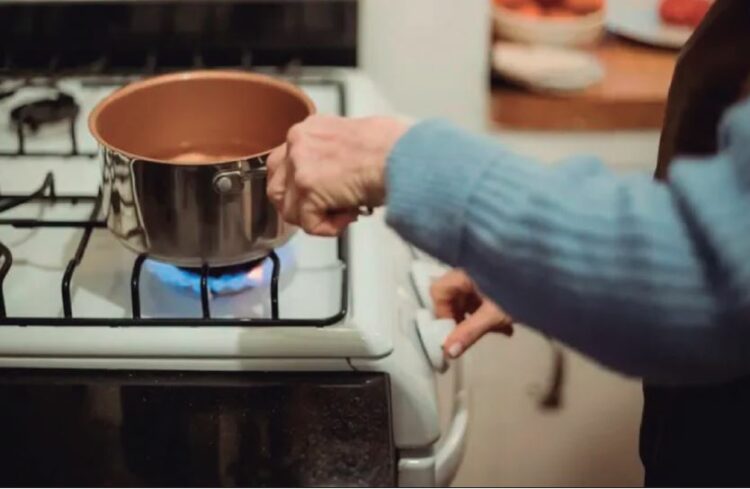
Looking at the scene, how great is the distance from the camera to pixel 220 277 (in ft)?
2.62

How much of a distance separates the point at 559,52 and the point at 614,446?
1.54 ft

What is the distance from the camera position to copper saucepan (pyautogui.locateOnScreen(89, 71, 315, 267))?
0.72 metres

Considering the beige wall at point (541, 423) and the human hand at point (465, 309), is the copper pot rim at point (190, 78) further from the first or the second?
the beige wall at point (541, 423)

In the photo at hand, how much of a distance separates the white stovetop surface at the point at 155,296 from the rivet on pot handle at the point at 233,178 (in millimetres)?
96

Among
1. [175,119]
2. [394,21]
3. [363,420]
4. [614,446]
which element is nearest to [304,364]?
[363,420]

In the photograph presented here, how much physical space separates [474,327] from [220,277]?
0.62ft

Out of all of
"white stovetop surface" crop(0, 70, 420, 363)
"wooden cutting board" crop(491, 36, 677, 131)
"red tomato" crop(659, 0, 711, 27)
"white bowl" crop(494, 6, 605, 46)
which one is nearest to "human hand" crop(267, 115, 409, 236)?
"white stovetop surface" crop(0, 70, 420, 363)

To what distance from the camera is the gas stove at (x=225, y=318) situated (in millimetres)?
727

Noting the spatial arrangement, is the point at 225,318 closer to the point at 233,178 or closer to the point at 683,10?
the point at 233,178

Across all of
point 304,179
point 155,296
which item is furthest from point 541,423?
point 304,179

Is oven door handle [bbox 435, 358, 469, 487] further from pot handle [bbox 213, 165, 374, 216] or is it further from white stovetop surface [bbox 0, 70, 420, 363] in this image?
pot handle [bbox 213, 165, 374, 216]

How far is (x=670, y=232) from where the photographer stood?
0.48 metres

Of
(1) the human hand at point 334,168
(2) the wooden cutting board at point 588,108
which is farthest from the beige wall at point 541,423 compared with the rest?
(1) the human hand at point 334,168

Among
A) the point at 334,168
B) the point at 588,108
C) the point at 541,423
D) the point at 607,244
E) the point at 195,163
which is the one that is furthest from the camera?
the point at 541,423
